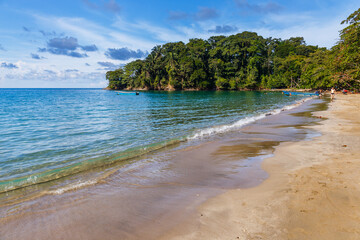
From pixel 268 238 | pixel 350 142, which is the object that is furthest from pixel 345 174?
pixel 350 142

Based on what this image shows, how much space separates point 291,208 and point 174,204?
97.2 inches

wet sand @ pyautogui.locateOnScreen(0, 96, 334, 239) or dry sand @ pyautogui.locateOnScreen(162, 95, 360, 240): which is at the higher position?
dry sand @ pyautogui.locateOnScreen(162, 95, 360, 240)

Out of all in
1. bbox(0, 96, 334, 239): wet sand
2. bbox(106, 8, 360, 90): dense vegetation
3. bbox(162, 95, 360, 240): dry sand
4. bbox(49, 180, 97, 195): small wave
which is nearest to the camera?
bbox(162, 95, 360, 240): dry sand

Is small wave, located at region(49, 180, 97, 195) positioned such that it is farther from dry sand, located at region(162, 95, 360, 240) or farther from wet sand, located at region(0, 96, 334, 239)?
dry sand, located at region(162, 95, 360, 240)

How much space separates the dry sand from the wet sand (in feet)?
0.07

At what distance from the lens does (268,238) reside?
10.5 ft

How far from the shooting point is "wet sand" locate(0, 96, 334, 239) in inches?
142

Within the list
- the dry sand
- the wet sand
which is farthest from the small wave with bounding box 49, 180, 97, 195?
the dry sand

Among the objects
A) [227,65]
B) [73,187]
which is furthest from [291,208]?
[227,65]

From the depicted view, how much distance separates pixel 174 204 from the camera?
457 cm

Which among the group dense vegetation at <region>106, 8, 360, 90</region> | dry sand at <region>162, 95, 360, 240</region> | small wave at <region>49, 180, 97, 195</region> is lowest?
small wave at <region>49, 180, 97, 195</region>

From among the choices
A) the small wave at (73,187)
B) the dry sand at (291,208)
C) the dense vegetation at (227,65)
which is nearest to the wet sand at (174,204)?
the dry sand at (291,208)

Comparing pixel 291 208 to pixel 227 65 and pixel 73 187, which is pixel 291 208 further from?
pixel 227 65

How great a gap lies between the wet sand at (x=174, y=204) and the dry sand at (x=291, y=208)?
0.02m
